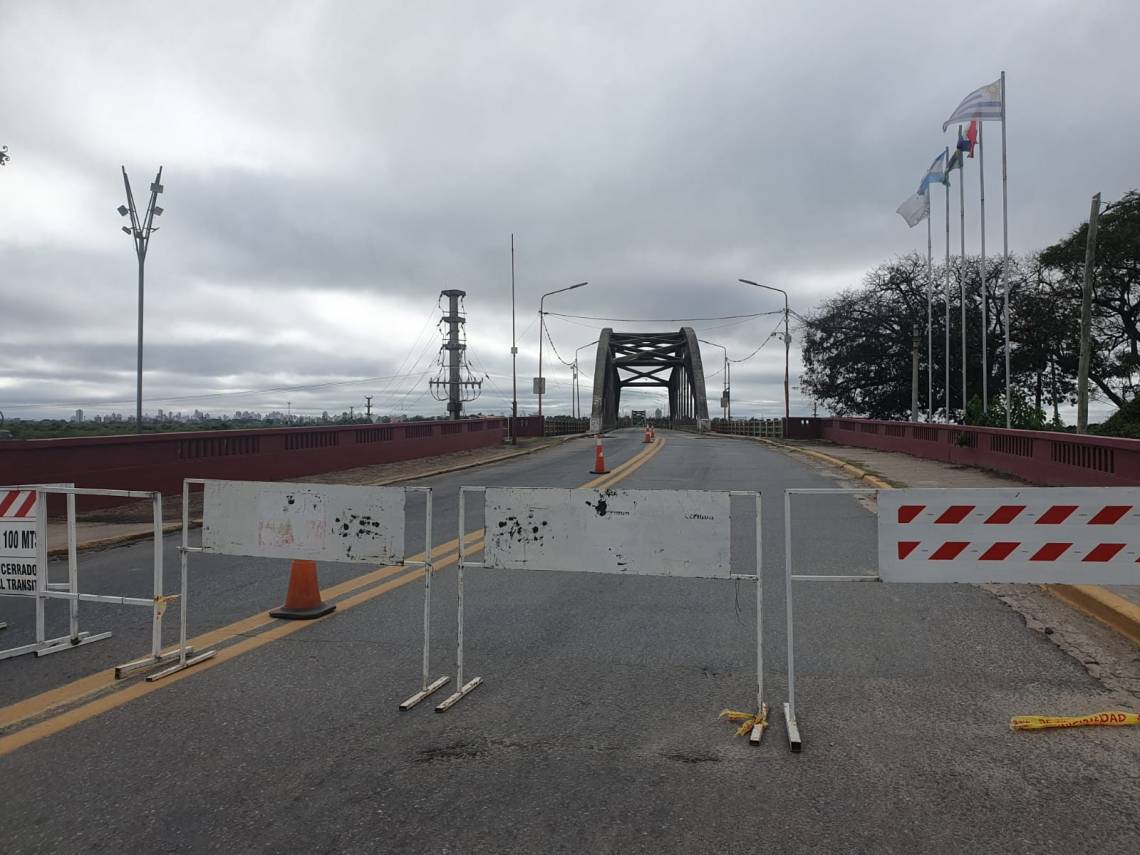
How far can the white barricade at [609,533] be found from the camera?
4.23 meters

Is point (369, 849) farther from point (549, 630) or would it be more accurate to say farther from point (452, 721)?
point (549, 630)

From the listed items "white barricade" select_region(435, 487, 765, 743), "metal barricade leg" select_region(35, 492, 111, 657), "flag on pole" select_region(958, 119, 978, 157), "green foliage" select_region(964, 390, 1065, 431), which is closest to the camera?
"white barricade" select_region(435, 487, 765, 743)

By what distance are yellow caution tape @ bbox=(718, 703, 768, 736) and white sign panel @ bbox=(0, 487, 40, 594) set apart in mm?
4788

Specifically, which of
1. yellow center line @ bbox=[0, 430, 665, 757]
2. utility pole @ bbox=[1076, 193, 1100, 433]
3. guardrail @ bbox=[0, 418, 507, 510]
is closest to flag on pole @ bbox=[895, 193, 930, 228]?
utility pole @ bbox=[1076, 193, 1100, 433]

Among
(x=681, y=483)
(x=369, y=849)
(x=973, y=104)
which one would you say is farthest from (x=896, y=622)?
(x=973, y=104)

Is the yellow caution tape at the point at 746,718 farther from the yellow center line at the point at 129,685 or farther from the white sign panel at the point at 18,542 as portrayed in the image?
the white sign panel at the point at 18,542

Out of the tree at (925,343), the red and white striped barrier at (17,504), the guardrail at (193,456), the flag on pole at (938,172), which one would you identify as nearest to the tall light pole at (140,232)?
the guardrail at (193,456)

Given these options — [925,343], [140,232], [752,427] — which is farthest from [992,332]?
[140,232]

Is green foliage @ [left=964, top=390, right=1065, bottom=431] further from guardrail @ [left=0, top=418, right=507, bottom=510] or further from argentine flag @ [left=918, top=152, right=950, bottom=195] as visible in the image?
guardrail @ [left=0, top=418, right=507, bottom=510]

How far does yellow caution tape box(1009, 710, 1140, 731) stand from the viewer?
3721 mm

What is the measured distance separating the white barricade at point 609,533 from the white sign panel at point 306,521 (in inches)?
21.1

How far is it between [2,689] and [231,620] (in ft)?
5.04

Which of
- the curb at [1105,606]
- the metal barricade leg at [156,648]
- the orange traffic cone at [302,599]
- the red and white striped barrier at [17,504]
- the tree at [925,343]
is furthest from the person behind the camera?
the tree at [925,343]

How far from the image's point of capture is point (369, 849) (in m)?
2.71
